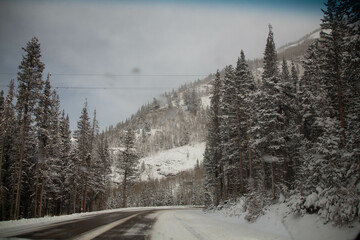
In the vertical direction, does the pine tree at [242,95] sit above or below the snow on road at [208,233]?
above

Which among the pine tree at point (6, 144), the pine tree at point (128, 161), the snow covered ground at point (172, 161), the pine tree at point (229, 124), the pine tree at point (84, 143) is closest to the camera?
the pine tree at point (6, 144)

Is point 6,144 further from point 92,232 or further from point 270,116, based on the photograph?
point 270,116

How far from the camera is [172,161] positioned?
7052 inches

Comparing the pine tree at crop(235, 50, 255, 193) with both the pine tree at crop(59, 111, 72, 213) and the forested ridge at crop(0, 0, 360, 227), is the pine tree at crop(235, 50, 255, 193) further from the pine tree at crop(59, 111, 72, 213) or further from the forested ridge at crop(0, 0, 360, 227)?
the pine tree at crop(59, 111, 72, 213)

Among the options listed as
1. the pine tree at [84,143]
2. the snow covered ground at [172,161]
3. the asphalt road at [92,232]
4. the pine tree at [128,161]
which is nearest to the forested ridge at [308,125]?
the asphalt road at [92,232]

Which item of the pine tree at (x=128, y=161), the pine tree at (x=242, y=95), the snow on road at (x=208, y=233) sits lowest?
the snow on road at (x=208, y=233)

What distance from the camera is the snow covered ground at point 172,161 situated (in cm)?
16862

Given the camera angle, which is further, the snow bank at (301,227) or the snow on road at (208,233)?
the snow on road at (208,233)

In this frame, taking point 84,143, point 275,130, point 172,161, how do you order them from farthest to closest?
point 172,161 < point 84,143 < point 275,130

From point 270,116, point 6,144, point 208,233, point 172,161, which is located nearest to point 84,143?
point 6,144

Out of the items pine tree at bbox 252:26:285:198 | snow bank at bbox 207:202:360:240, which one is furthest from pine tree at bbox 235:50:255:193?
snow bank at bbox 207:202:360:240

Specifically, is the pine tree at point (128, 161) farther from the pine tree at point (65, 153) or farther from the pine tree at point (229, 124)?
the pine tree at point (229, 124)

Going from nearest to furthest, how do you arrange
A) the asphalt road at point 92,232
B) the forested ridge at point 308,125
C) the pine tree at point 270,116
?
the asphalt road at point 92,232 → the forested ridge at point 308,125 → the pine tree at point 270,116

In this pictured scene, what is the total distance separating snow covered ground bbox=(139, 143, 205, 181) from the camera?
16862 centimetres
